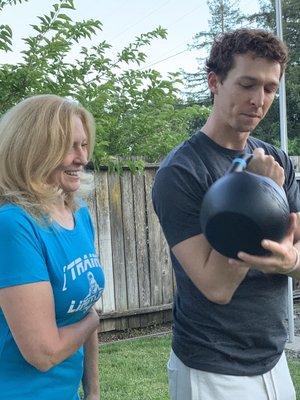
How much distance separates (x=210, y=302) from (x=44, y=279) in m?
0.58

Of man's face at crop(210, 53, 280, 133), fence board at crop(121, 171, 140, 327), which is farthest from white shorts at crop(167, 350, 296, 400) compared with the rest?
fence board at crop(121, 171, 140, 327)

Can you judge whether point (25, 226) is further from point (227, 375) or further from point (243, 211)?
point (227, 375)

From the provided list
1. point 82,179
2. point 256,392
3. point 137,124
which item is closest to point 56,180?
point 82,179

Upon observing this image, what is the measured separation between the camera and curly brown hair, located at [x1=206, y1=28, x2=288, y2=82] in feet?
6.31

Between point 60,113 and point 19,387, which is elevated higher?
point 60,113

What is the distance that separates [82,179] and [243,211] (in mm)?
1022

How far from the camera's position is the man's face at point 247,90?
Answer: 75.2 inches

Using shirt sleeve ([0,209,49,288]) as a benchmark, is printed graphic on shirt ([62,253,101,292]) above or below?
below

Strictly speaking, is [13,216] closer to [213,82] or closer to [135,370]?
[213,82]

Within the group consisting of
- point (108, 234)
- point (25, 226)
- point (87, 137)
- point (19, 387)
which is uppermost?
point (87, 137)

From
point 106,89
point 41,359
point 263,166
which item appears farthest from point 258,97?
point 106,89

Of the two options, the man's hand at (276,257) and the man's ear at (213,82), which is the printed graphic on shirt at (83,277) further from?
the man's ear at (213,82)

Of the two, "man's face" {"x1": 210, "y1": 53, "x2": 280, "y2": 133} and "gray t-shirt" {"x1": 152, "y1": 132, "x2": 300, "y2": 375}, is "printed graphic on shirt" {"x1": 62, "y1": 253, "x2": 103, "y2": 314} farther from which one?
"man's face" {"x1": 210, "y1": 53, "x2": 280, "y2": 133}

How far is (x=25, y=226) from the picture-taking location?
175 centimetres
